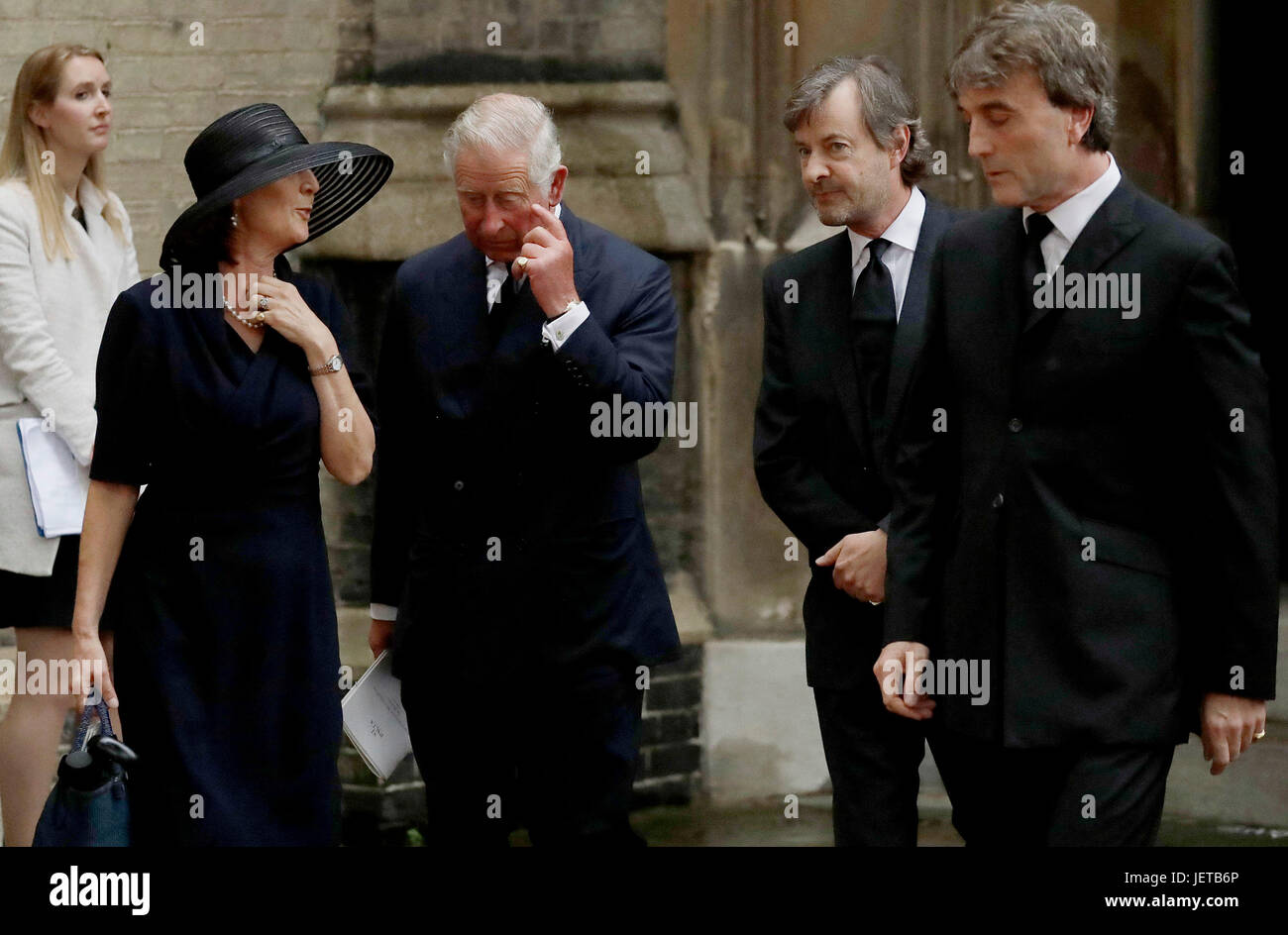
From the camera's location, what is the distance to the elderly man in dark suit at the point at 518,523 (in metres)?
4.32

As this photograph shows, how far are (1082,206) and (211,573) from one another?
194 cm

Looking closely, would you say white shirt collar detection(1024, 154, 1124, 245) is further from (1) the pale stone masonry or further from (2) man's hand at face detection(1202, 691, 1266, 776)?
(1) the pale stone masonry

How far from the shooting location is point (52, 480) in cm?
533

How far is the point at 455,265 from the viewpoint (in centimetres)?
450

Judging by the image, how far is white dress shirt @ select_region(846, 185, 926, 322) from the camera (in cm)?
446

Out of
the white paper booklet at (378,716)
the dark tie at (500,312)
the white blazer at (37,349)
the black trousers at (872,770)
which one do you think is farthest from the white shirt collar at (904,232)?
the white blazer at (37,349)

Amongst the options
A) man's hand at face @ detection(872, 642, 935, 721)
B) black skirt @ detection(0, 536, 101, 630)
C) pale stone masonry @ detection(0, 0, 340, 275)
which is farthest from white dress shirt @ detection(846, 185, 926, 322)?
pale stone masonry @ detection(0, 0, 340, 275)

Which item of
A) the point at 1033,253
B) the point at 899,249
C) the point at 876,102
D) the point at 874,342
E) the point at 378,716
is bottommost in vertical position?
the point at 378,716

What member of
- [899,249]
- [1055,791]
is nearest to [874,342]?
[899,249]

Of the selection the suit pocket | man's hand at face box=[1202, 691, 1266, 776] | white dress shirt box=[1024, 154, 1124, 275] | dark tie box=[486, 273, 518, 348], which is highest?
white dress shirt box=[1024, 154, 1124, 275]

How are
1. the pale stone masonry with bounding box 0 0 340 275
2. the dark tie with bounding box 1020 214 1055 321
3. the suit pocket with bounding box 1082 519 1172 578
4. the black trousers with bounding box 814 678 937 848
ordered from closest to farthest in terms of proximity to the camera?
the suit pocket with bounding box 1082 519 1172 578 → the dark tie with bounding box 1020 214 1055 321 → the black trousers with bounding box 814 678 937 848 → the pale stone masonry with bounding box 0 0 340 275

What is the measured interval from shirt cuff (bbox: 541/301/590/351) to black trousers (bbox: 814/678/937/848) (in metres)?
1.01

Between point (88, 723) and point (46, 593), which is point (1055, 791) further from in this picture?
point (46, 593)
